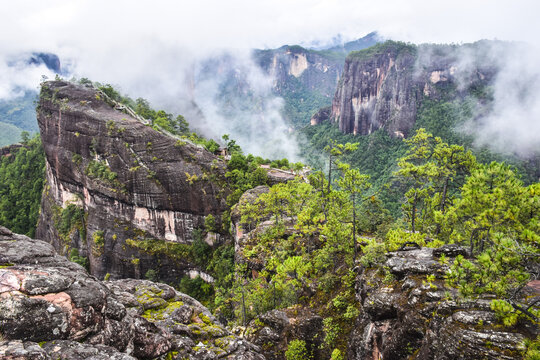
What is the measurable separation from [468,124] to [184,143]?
9692 cm

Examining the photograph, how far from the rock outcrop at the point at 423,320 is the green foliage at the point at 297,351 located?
3.27 m

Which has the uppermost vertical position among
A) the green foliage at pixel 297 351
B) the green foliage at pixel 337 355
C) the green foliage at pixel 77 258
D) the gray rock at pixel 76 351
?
the gray rock at pixel 76 351

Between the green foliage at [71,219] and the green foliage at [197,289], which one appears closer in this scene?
the green foliage at [197,289]

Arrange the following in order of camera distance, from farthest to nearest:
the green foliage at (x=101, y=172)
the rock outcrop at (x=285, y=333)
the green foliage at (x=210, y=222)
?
the green foliage at (x=101, y=172) < the green foliage at (x=210, y=222) < the rock outcrop at (x=285, y=333)

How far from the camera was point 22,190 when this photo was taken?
6862 cm

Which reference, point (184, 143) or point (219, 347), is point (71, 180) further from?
point (219, 347)

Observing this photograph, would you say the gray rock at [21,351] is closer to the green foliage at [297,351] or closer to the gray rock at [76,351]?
the gray rock at [76,351]

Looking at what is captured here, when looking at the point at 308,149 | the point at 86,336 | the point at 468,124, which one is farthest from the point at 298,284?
the point at 308,149

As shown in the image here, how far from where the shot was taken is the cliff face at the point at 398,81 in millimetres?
117000

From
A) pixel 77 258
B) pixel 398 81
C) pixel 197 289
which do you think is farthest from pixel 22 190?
pixel 398 81

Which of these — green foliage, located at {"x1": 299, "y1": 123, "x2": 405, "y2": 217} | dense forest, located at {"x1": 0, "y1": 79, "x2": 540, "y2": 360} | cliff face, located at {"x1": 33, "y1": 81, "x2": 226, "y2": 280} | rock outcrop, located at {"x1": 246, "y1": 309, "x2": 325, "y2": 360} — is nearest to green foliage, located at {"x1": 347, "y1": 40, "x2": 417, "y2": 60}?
green foliage, located at {"x1": 299, "y1": 123, "x2": 405, "y2": 217}

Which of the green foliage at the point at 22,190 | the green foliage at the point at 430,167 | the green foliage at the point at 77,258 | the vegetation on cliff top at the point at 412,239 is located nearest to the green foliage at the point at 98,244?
the green foliage at the point at 77,258

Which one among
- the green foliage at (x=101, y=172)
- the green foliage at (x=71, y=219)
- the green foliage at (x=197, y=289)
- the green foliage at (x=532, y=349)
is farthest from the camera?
the green foliage at (x=71, y=219)

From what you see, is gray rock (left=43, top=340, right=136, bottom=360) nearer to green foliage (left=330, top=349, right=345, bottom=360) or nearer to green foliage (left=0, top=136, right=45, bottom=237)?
green foliage (left=330, top=349, right=345, bottom=360)
